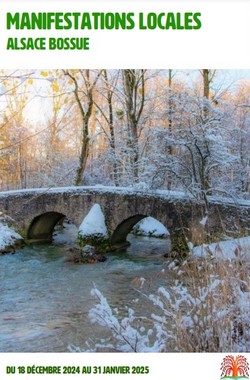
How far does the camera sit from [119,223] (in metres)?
14.3

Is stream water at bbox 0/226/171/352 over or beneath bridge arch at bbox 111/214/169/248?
beneath

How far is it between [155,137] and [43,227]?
6183 mm

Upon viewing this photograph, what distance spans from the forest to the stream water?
7.84 ft

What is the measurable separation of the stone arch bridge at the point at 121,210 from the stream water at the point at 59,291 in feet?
3.29

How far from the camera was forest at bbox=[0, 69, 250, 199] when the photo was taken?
1163 centimetres

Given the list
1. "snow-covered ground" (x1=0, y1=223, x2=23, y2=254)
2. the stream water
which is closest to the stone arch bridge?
"snow-covered ground" (x1=0, y1=223, x2=23, y2=254)
